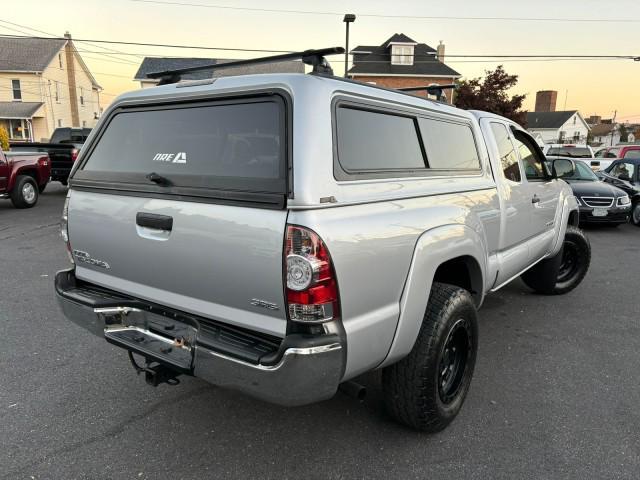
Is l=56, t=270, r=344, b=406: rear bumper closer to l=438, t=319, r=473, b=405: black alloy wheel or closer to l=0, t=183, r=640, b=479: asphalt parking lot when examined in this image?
l=0, t=183, r=640, b=479: asphalt parking lot

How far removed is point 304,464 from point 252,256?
4.13 feet

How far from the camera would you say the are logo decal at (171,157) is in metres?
2.55

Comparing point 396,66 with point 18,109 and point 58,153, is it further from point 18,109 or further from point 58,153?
point 18,109

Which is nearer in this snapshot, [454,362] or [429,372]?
[429,372]

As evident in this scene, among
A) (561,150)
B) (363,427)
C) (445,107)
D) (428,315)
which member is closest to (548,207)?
(445,107)

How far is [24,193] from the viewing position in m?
11.3

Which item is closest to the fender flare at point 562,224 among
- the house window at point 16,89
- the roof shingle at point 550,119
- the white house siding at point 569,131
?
the house window at point 16,89

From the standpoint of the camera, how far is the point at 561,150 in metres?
17.4

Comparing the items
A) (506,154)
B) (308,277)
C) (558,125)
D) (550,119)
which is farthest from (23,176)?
(550,119)

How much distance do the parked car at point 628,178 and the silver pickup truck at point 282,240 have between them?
32.5 ft

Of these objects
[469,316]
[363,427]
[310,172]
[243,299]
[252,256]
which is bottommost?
[363,427]

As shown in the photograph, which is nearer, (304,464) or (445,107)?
(304,464)

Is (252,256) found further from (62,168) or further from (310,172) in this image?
(62,168)

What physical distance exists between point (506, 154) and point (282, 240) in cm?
285
